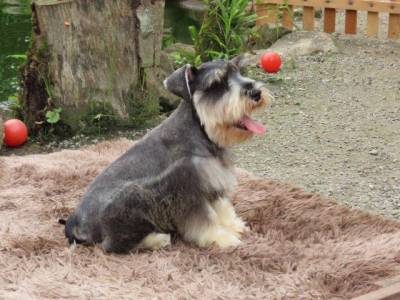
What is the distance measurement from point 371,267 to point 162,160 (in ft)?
4.42

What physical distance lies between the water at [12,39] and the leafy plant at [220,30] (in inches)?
93.8

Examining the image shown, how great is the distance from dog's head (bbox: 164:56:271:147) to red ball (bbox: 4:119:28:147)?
287cm

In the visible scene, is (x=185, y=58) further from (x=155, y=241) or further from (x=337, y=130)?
(x=155, y=241)

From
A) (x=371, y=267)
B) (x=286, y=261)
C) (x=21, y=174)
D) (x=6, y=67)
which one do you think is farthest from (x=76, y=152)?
(x=6, y=67)

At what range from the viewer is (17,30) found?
492 inches

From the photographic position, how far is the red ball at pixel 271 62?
861 centimetres

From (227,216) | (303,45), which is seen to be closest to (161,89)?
(303,45)

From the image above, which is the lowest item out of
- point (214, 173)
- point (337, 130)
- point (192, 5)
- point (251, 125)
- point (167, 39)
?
point (337, 130)

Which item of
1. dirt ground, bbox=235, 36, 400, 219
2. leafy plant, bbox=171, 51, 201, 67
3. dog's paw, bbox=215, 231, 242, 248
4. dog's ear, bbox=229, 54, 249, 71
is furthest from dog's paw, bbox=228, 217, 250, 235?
leafy plant, bbox=171, 51, 201, 67

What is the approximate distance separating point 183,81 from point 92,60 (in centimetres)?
287

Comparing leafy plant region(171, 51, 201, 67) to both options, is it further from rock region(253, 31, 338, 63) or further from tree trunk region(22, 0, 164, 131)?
tree trunk region(22, 0, 164, 131)

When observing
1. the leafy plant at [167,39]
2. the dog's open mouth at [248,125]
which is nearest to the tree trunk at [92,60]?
the dog's open mouth at [248,125]

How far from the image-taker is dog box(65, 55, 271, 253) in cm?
422

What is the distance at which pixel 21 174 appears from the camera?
5.75m
